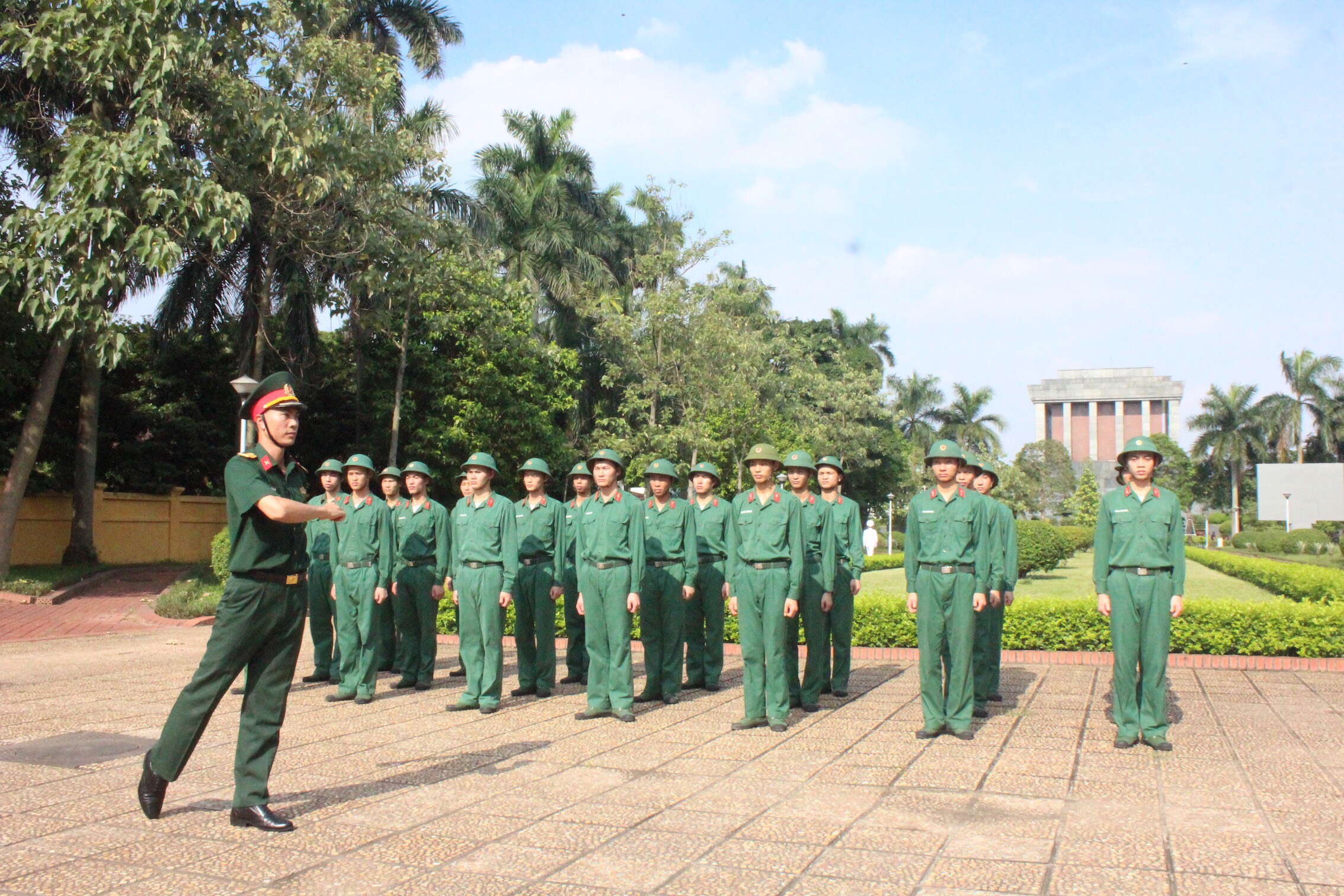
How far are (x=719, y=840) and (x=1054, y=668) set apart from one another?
21.6 feet

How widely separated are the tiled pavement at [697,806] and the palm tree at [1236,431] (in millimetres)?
57429

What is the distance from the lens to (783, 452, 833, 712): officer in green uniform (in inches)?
311

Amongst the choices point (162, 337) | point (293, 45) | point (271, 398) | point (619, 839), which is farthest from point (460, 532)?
point (162, 337)

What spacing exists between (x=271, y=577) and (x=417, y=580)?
4360 mm

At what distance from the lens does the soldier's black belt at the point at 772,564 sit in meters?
7.10

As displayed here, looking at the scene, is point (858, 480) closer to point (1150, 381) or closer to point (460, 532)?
point (460, 532)

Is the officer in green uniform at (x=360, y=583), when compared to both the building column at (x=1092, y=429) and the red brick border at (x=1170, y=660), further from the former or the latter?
the building column at (x=1092, y=429)

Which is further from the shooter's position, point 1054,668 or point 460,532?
point 1054,668

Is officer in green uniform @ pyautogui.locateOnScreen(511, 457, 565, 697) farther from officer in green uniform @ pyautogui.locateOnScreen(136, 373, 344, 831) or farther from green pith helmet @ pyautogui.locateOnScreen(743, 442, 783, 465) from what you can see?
officer in green uniform @ pyautogui.locateOnScreen(136, 373, 344, 831)

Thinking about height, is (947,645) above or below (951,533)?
below

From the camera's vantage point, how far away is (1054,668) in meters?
9.99

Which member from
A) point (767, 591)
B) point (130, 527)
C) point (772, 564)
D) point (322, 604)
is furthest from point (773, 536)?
point (130, 527)

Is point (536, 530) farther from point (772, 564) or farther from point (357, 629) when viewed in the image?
point (772, 564)

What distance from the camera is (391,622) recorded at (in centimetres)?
967
